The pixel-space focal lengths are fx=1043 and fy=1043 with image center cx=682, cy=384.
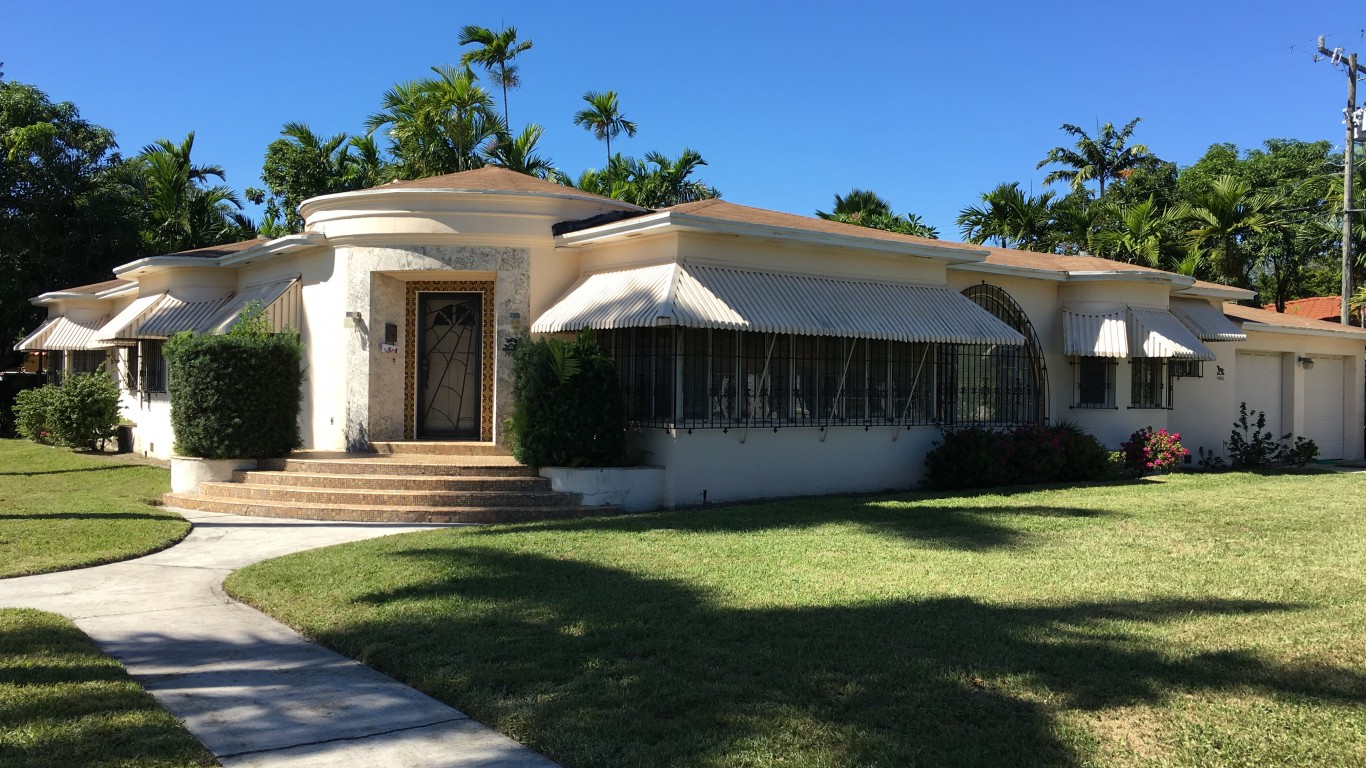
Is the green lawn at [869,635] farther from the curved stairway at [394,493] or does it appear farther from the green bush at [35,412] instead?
the green bush at [35,412]

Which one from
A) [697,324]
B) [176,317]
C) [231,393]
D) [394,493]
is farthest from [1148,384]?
[176,317]

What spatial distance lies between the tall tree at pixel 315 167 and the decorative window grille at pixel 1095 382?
18.7 meters

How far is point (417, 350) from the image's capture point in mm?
16000

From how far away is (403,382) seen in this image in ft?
52.1

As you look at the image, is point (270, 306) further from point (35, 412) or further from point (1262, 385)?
point (1262, 385)

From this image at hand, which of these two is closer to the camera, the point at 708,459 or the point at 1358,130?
the point at 708,459

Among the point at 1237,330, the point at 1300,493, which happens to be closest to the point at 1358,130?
the point at 1237,330

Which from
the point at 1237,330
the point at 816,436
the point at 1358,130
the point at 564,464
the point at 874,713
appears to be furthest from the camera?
the point at 1358,130

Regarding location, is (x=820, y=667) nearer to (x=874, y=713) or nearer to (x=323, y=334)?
(x=874, y=713)

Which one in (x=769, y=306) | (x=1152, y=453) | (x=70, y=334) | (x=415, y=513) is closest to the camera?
(x=415, y=513)

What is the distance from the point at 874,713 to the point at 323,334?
13.0 m

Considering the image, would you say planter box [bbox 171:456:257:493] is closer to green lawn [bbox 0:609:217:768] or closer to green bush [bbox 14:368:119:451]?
green lawn [bbox 0:609:217:768]

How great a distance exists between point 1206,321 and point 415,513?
16564mm

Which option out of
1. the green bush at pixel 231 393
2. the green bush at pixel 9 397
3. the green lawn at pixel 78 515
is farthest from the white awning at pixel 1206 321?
Answer: the green bush at pixel 9 397
